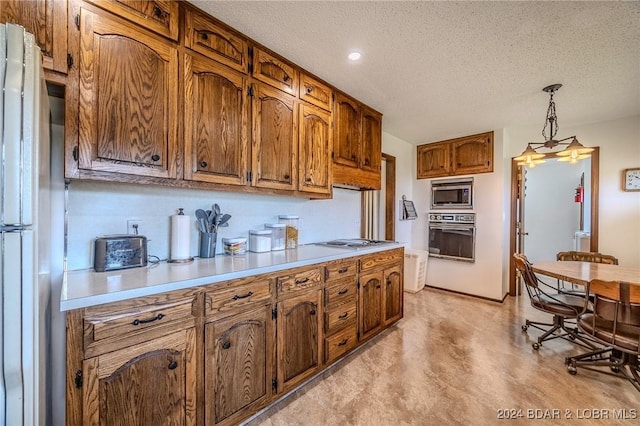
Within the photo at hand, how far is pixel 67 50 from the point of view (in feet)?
3.91

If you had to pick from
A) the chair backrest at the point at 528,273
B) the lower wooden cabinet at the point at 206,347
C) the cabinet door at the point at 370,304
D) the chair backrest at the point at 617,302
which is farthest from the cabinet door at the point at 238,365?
the chair backrest at the point at 528,273

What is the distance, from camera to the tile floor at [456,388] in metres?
1.62

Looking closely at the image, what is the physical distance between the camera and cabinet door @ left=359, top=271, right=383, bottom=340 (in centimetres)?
236

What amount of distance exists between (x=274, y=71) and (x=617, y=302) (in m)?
2.88

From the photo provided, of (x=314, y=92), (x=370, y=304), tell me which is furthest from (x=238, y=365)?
(x=314, y=92)

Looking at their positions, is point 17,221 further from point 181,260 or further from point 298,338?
point 298,338

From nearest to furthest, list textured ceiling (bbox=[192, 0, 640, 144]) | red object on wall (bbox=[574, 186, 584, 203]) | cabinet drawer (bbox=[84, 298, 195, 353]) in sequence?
cabinet drawer (bbox=[84, 298, 195, 353]), textured ceiling (bbox=[192, 0, 640, 144]), red object on wall (bbox=[574, 186, 584, 203])

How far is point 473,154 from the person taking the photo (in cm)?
396

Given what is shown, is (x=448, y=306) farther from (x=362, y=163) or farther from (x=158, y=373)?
(x=158, y=373)

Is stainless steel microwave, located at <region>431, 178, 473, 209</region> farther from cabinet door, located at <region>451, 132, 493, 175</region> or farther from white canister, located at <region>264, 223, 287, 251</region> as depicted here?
white canister, located at <region>264, 223, 287, 251</region>

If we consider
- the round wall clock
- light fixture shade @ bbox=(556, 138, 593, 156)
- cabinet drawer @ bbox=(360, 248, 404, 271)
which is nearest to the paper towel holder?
cabinet drawer @ bbox=(360, 248, 404, 271)

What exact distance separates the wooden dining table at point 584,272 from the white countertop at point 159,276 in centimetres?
200

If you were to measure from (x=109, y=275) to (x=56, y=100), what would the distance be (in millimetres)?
940

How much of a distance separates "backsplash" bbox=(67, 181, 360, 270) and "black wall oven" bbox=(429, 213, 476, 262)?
2.75 metres
